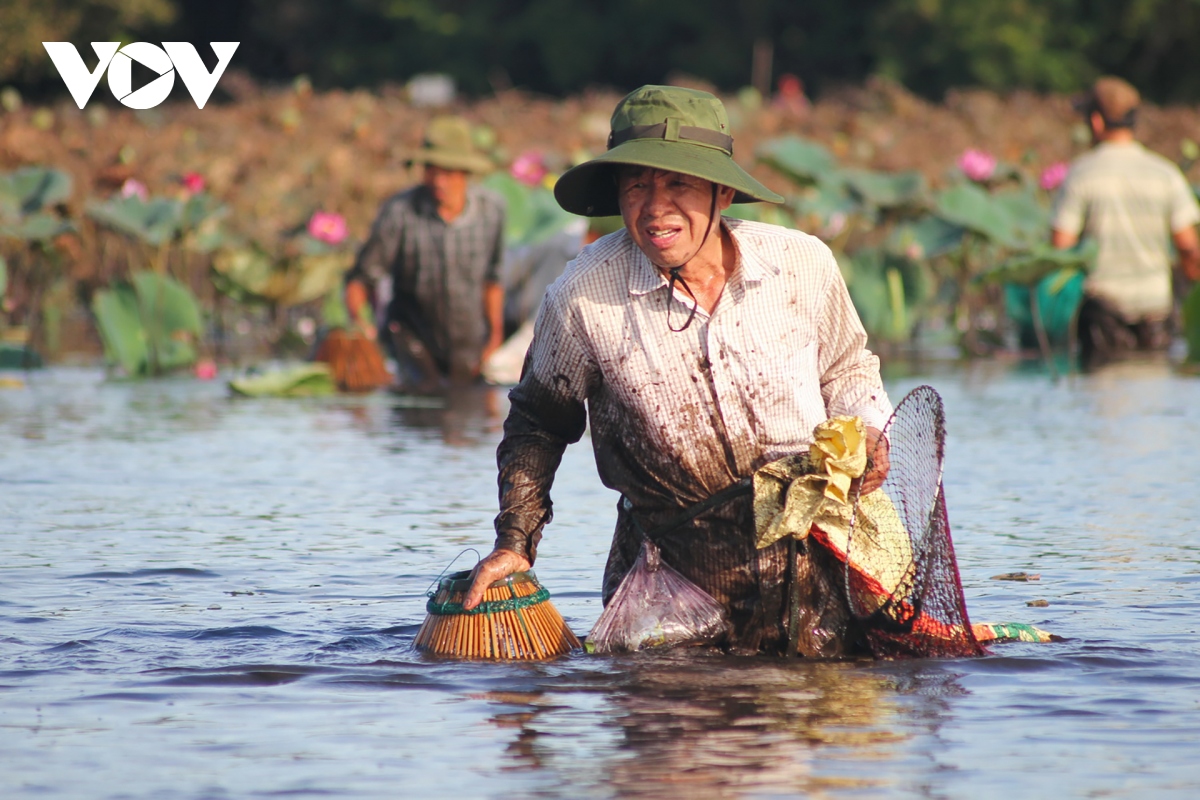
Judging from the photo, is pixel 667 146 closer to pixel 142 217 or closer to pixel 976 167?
pixel 142 217

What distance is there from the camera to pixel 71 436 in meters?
9.68

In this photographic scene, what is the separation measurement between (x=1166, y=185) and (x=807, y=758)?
27.3ft

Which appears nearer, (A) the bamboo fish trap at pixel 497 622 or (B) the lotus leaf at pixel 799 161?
(A) the bamboo fish trap at pixel 497 622

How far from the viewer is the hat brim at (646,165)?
13.7 ft

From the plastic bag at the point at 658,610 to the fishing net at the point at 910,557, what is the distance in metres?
0.34

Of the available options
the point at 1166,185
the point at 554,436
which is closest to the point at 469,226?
the point at 1166,185

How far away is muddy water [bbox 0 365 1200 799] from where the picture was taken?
371cm

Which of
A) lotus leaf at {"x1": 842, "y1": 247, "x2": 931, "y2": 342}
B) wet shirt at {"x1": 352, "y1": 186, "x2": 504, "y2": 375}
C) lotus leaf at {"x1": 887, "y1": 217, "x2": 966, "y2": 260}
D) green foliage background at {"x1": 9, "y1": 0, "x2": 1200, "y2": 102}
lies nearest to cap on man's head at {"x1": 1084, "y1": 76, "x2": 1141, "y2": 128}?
lotus leaf at {"x1": 887, "y1": 217, "x2": 966, "y2": 260}

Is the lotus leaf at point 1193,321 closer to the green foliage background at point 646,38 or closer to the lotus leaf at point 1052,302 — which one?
the lotus leaf at point 1052,302

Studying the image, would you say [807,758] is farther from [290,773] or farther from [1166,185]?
[1166,185]

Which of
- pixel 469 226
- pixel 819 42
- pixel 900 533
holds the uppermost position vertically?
pixel 819 42

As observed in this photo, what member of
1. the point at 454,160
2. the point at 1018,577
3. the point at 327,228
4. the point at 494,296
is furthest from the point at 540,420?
the point at 327,228

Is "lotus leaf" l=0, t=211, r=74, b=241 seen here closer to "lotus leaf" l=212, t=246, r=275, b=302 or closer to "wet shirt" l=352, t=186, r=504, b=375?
"lotus leaf" l=212, t=246, r=275, b=302

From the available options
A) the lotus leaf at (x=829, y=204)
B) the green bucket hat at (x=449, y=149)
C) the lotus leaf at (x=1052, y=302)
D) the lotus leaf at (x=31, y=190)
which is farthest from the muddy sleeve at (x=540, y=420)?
the lotus leaf at (x=829, y=204)
